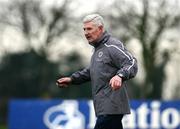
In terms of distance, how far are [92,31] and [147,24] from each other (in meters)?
21.7

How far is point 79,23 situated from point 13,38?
16.5 ft

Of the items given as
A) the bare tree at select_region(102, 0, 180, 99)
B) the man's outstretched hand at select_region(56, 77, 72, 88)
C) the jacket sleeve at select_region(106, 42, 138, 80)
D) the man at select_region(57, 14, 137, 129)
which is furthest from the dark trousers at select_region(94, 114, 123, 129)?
the bare tree at select_region(102, 0, 180, 99)

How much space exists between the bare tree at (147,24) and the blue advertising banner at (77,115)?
27.0ft

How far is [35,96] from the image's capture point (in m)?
41.1

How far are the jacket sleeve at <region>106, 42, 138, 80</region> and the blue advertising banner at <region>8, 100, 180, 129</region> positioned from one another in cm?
1256

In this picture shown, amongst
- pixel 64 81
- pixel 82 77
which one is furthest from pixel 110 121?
pixel 64 81

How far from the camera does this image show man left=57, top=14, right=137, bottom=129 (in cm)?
729

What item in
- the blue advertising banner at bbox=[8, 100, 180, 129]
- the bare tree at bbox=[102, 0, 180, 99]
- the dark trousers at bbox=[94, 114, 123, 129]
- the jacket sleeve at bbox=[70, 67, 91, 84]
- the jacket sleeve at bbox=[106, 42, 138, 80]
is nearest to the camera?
the jacket sleeve at bbox=[106, 42, 138, 80]

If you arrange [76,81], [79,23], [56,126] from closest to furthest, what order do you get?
[76,81] < [56,126] < [79,23]

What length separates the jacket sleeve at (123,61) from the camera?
23.1 ft

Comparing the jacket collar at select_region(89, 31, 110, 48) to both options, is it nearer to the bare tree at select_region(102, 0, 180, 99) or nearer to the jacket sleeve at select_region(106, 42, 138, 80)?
the jacket sleeve at select_region(106, 42, 138, 80)

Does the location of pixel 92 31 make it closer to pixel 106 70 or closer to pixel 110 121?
pixel 106 70

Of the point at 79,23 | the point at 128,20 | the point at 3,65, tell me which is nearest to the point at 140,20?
the point at 128,20

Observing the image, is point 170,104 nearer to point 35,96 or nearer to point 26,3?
point 26,3
